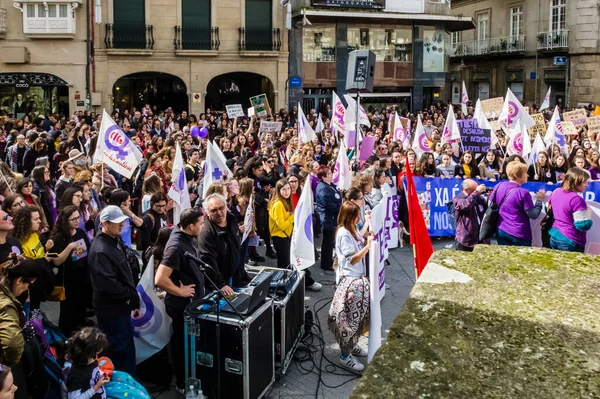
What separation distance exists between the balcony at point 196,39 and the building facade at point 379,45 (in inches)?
148

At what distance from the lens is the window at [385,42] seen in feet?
100

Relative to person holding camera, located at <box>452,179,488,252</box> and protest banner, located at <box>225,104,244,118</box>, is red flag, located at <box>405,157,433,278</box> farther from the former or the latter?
protest banner, located at <box>225,104,244,118</box>

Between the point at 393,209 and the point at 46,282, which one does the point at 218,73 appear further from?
the point at 46,282

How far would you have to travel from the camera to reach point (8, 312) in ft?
13.0

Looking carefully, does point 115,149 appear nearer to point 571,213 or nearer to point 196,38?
point 571,213

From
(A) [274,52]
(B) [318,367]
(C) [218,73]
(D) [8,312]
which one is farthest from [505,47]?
(D) [8,312]

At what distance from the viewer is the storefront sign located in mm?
29016

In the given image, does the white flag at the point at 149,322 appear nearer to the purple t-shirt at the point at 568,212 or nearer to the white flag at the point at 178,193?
the white flag at the point at 178,193

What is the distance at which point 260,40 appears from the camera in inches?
1102

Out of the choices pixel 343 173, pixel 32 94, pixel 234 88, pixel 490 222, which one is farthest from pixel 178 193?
A: pixel 234 88

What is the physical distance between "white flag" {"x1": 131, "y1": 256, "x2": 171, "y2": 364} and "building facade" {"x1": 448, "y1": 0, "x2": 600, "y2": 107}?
104 feet

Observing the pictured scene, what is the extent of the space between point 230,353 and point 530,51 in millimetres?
34808

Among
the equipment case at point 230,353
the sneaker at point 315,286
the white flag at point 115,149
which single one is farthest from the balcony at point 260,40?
the equipment case at point 230,353

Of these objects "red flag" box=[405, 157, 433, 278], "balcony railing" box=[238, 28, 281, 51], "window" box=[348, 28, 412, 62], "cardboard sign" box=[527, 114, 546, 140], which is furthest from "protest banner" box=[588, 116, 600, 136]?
"window" box=[348, 28, 412, 62]
